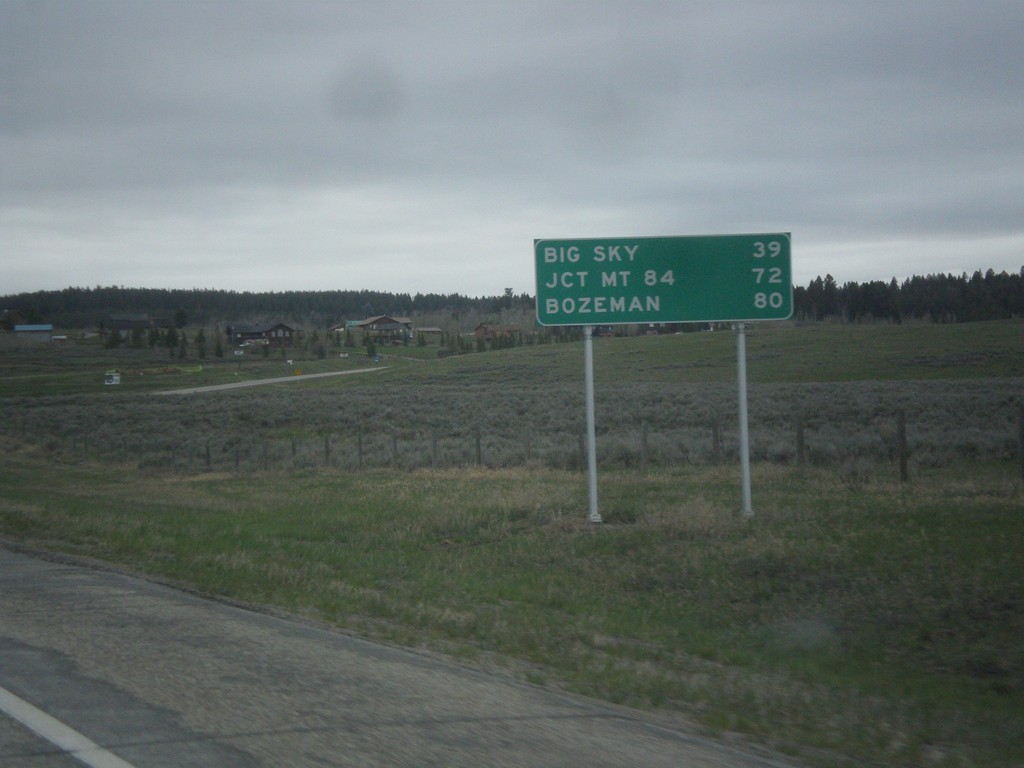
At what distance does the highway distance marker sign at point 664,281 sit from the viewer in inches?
624

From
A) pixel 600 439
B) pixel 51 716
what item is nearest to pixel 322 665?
pixel 51 716

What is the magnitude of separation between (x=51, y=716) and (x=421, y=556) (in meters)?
7.82

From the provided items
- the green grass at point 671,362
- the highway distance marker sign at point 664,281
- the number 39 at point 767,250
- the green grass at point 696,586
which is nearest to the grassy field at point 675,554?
the green grass at point 696,586

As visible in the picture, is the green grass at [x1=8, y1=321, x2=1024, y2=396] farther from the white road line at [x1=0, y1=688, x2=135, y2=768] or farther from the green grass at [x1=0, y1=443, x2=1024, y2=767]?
the white road line at [x1=0, y1=688, x2=135, y2=768]

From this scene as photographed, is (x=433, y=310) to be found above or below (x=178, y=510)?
above

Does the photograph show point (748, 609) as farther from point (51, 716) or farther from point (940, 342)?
point (940, 342)

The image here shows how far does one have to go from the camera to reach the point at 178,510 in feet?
66.3

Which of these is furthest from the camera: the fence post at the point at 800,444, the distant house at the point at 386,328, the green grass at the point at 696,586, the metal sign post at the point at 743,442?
the distant house at the point at 386,328

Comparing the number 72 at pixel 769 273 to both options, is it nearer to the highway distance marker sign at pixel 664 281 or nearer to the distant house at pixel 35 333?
the highway distance marker sign at pixel 664 281

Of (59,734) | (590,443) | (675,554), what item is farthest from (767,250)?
(59,734)

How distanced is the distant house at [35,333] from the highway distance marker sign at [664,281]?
123 ft

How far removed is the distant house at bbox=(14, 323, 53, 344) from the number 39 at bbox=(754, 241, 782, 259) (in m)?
39.8

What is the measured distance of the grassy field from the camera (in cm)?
739

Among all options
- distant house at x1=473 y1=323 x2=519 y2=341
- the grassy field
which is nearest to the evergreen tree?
the grassy field
